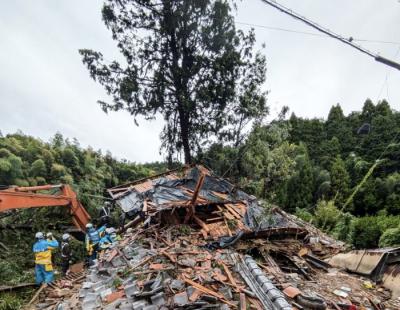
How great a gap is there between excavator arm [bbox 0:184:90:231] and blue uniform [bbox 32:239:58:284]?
1134mm

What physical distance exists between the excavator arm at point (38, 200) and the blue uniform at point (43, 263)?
1134 mm

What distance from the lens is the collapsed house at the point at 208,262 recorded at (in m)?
4.76

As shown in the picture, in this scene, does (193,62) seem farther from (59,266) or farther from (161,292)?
(161,292)

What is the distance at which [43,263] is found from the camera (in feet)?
24.7

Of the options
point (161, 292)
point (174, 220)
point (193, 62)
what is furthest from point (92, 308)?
point (193, 62)

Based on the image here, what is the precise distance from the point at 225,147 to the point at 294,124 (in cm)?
2737

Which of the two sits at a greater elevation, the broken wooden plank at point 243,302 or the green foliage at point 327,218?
the green foliage at point 327,218

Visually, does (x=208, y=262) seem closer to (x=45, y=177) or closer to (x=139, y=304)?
(x=139, y=304)

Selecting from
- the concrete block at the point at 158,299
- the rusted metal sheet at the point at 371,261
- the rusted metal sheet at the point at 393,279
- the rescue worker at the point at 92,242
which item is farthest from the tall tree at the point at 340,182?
the concrete block at the point at 158,299

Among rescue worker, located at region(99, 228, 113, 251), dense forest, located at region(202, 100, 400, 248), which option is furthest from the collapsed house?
dense forest, located at region(202, 100, 400, 248)

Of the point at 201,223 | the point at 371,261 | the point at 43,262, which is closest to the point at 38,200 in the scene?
the point at 43,262

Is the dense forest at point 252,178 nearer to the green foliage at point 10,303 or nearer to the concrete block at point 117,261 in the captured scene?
the green foliage at point 10,303

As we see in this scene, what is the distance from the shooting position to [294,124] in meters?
38.1

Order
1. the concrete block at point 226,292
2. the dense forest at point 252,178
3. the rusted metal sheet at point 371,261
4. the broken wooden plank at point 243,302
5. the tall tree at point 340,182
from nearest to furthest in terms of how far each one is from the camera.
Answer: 1. the broken wooden plank at point 243,302
2. the concrete block at point 226,292
3. the rusted metal sheet at point 371,261
4. the dense forest at point 252,178
5. the tall tree at point 340,182
